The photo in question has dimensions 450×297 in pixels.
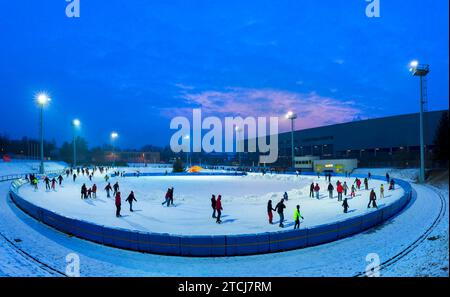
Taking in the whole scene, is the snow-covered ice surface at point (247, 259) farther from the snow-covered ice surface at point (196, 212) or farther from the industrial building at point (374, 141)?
the industrial building at point (374, 141)

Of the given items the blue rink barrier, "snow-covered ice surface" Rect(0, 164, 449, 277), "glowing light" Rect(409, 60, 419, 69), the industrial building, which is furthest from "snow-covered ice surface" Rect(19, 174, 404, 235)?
the industrial building

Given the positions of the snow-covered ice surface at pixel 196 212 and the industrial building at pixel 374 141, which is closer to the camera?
the snow-covered ice surface at pixel 196 212

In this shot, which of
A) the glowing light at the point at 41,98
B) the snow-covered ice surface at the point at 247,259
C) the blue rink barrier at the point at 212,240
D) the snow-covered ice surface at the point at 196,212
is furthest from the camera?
the glowing light at the point at 41,98

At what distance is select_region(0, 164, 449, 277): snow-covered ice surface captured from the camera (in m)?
8.84

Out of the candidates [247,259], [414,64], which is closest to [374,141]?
[414,64]

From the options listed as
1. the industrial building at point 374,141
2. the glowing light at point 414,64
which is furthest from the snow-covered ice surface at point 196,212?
the industrial building at point 374,141

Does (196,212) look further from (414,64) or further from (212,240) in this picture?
(414,64)

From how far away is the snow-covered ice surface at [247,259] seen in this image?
8836 mm

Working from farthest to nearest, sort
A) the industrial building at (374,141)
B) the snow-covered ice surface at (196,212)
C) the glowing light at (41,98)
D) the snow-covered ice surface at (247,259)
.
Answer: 1. the industrial building at (374,141)
2. the glowing light at (41,98)
3. the snow-covered ice surface at (196,212)
4. the snow-covered ice surface at (247,259)

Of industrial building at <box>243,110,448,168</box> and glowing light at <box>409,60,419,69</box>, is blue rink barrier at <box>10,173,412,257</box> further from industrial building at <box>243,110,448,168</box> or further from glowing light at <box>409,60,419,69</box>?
industrial building at <box>243,110,448,168</box>
